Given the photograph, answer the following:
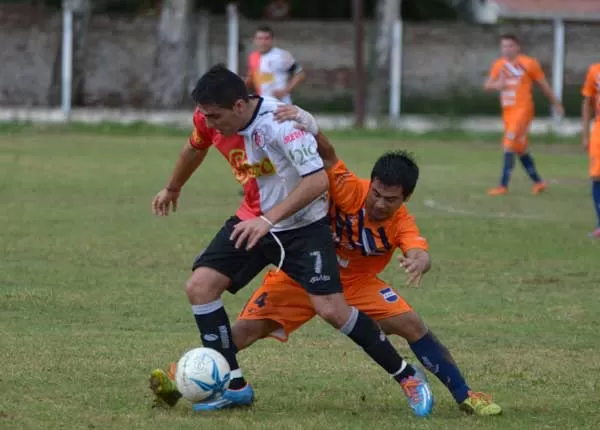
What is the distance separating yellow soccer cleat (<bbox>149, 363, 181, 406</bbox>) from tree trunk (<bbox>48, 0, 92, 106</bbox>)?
24.0m

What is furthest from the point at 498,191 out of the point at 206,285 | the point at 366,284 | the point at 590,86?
the point at 206,285

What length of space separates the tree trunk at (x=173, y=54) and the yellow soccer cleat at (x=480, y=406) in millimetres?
24014

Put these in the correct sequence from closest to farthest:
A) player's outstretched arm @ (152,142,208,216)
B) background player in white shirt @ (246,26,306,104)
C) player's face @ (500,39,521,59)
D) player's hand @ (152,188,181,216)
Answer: player's outstretched arm @ (152,142,208,216) < player's hand @ (152,188,181,216) < player's face @ (500,39,521,59) < background player in white shirt @ (246,26,306,104)

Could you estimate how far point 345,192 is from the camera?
241 inches

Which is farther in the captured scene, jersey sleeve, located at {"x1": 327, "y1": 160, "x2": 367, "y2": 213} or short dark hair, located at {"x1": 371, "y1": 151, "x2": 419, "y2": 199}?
jersey sleeve, located at {"x1": 327, "y1": 160, "x2": 367, "y2": 213}

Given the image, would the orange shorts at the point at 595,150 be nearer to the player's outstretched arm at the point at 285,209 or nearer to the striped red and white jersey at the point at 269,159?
the striped red and white jersey at the point at 269,159

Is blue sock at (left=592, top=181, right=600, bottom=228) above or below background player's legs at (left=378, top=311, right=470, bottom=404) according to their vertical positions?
below

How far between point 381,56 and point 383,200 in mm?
23643

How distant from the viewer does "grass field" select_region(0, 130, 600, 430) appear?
607 centimetres

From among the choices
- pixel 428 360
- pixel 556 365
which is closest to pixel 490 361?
pixel 556 365

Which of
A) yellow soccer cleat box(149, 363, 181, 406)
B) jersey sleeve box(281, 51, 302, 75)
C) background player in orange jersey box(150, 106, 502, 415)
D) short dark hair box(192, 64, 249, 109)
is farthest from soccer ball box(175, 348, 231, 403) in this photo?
jersey sleeve box(281, 51, 302, 75)

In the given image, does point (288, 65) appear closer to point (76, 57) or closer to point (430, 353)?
point (76, 57)

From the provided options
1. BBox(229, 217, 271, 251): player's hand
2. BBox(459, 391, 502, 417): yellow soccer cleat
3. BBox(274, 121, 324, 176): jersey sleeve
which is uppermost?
BBox(274, 121, 324, 176): jersey sleeve

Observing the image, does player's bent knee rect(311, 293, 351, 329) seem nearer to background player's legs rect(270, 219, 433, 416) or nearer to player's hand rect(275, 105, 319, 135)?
background player's legs rect(270, 219, 433, 416)
